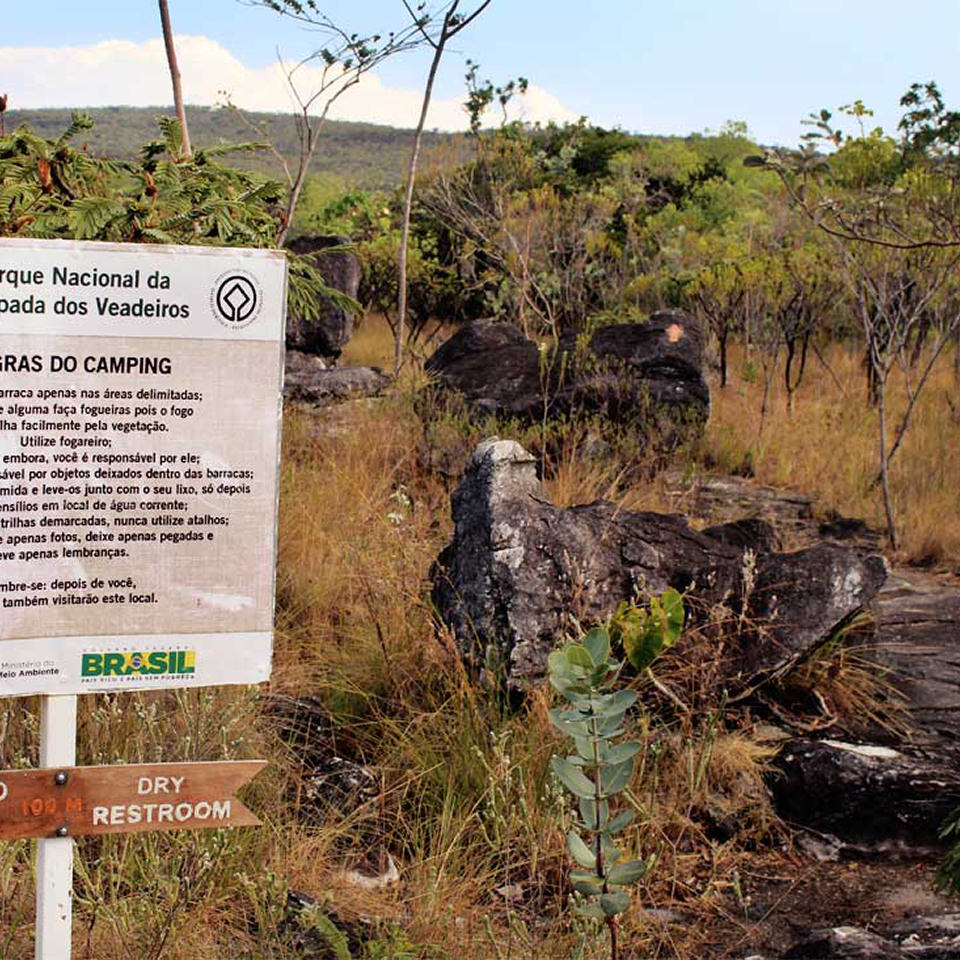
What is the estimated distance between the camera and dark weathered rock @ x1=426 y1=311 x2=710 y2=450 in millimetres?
9023

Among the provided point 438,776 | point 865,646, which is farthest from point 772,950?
point 865,646

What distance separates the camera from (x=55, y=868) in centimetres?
Result: 245

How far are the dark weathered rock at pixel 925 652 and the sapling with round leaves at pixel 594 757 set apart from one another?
2.53 m

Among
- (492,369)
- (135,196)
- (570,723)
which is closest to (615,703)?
(570,723)

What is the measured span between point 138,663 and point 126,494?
35cm

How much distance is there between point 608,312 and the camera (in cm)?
1495

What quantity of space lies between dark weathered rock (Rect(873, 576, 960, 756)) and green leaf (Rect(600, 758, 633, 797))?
→ 2510 mm

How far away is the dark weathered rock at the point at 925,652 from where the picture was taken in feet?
15.6

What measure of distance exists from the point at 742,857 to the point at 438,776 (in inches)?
39.7

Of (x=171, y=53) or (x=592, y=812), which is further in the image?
(x=171, y=53)

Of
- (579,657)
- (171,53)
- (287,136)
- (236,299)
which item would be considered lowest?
(579,657)

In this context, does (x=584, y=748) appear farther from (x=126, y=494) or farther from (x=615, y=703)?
(x=126, y=494)

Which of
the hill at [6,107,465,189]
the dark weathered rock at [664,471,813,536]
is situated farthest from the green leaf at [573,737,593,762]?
the hill at [6,107,465,189]

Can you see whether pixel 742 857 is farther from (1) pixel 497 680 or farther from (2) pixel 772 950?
(1) pixel 497 680
